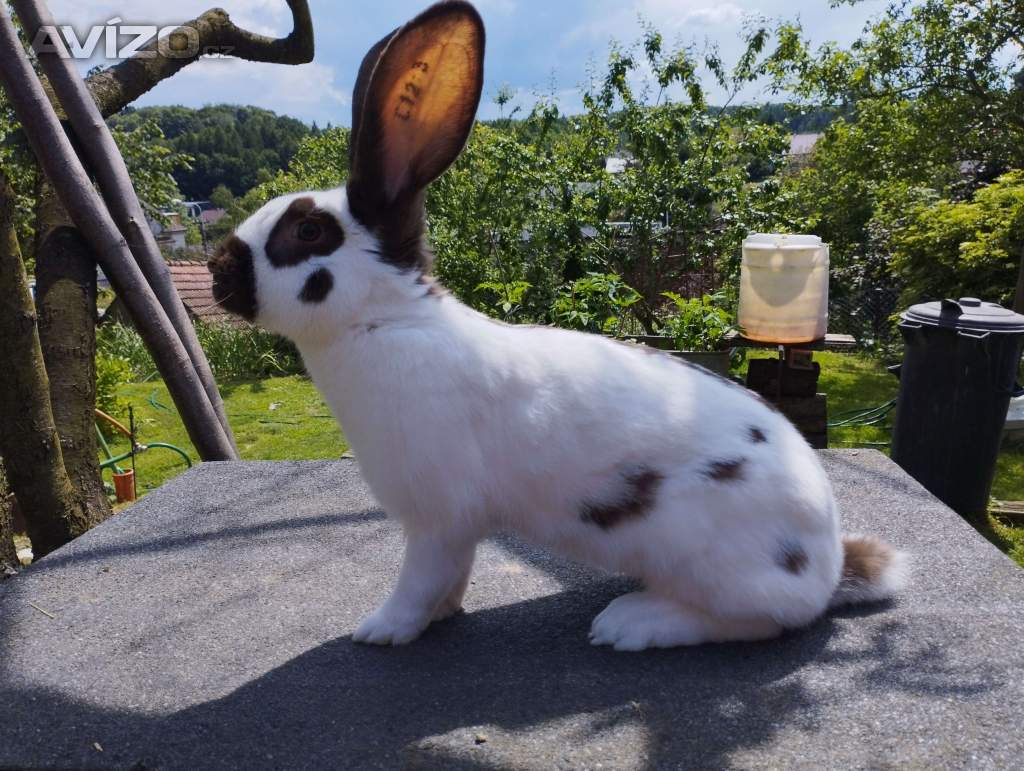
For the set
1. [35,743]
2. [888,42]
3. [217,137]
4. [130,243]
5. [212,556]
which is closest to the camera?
[35,743]

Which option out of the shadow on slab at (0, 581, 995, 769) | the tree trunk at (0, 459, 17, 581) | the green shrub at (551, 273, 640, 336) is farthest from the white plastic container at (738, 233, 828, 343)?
the tree trunk at (0, 459, 17, 581)

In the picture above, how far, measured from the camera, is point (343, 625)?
2154mm

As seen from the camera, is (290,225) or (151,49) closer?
(290,225)

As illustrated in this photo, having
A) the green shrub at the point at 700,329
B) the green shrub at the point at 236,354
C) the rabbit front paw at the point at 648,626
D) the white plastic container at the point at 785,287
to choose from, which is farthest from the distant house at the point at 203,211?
the rabbit front paw at the point at 648,626

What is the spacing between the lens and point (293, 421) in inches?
323

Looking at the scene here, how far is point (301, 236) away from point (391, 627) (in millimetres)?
977

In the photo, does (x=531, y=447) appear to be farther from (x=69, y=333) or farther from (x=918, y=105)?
(x=918, y=105)

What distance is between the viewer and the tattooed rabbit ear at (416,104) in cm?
164

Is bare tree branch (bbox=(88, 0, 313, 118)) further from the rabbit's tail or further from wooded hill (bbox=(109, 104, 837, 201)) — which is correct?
wooded hill (bbox=(109, 104, 837, 201))

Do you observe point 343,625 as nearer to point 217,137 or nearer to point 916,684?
point 916,684

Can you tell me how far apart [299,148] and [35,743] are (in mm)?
11652

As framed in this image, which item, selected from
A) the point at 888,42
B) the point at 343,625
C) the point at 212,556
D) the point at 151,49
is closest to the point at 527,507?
the point at 343,625

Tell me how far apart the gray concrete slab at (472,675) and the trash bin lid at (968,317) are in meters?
1.78

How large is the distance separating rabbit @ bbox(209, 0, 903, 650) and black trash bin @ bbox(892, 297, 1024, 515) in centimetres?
281
